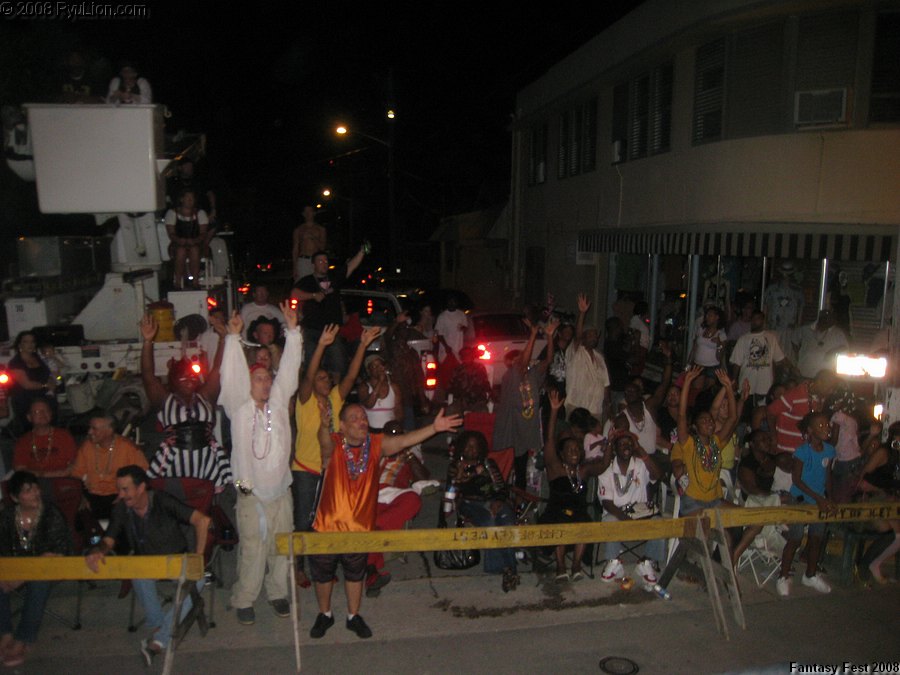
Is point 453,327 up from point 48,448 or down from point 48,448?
up

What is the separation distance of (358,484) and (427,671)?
1331mm

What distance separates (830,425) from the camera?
689 cm

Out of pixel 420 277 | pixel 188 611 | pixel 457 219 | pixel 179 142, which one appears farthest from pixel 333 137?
pixel 188 611

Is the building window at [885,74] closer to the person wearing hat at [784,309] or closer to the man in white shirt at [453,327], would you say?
the person wearing hat at [784,309]

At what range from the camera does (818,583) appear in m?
6.33

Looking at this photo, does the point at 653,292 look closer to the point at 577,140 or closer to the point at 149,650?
the point at 577,140

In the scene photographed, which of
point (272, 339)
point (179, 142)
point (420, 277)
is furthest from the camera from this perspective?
point (420, 277)

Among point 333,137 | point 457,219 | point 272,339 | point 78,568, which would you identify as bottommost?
point 78,568

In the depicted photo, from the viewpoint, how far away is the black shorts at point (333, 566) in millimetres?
5484

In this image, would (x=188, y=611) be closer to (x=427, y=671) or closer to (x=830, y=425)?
(x=427, y=671)

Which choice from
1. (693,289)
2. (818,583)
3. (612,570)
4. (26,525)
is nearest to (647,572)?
(612,570)

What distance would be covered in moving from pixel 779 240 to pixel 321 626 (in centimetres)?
831

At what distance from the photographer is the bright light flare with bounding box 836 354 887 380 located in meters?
8.85

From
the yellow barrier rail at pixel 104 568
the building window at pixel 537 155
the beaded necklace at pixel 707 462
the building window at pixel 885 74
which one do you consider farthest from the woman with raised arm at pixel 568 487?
the building window at pixel 537 155
